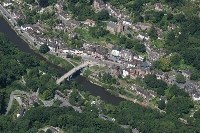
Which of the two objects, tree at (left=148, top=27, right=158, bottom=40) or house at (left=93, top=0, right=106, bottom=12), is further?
house at (left=93, top=0, right=106, bottom=12)

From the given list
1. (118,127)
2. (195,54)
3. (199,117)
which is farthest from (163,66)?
(118,127)

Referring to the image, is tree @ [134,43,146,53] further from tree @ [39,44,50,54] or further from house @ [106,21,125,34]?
tree @ [39,44,50,54]

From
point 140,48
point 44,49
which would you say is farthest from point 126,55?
point 44,49

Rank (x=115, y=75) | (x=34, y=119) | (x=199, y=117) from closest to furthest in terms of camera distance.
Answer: (x=34, y=119) < (x=199, y=117) < (x=115, y=75)

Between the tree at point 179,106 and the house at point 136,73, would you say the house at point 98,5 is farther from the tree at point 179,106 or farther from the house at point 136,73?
the tree at point 179,106

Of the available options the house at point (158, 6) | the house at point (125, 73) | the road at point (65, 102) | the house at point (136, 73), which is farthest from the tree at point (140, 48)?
the road at point (65, 102)

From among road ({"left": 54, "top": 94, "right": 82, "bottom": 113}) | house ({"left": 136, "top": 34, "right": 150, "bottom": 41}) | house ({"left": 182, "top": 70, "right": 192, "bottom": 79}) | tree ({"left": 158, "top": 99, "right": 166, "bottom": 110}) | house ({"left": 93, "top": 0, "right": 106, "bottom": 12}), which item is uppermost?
house ({"left": 93, "top": 0, "right": 106, "bottom": 12})

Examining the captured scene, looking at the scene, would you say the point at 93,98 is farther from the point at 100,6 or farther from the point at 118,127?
the point at 100,6

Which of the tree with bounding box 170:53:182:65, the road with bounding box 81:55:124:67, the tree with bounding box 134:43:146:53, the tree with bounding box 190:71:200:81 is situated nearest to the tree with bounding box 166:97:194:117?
the tree with bounding box 190:71:200:81
